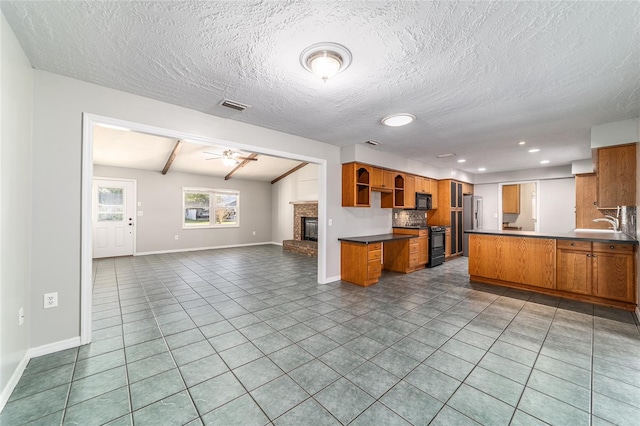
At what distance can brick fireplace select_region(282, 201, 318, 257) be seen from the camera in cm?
773

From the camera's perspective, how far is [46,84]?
2.33 metres

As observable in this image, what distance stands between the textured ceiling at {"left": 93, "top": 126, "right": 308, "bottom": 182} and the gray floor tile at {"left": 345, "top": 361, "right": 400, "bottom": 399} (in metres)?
4.64

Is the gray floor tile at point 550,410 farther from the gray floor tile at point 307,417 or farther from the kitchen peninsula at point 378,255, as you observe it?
the kitchen peninsula at point 378,255

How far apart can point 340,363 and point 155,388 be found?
1418 millimetres

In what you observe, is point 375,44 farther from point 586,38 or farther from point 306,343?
point 306,343

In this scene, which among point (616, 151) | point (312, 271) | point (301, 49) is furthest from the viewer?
point (312, 271)

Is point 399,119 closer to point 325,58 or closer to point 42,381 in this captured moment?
point 325,58

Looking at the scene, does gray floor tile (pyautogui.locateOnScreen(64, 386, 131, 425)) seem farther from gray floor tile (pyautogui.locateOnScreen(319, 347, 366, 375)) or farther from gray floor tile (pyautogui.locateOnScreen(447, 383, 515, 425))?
gray floor tile (pyautogui.locateOnScreen(447, 383, 515, 425))

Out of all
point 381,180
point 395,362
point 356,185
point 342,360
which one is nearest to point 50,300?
point 342,360

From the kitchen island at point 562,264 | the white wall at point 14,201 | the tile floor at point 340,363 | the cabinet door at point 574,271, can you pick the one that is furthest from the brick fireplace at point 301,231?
the white wall at point 14,201

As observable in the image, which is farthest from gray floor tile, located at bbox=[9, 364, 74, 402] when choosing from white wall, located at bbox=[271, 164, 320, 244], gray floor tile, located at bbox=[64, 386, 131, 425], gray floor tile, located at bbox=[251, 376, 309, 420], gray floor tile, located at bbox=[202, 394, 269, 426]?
white wall, located at bbox=[271, 164, 320, 244]

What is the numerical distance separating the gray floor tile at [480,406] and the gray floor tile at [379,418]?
0.41 metres

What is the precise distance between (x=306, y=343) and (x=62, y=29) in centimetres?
316

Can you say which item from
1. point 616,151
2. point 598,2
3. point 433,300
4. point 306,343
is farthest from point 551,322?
point 598,2
